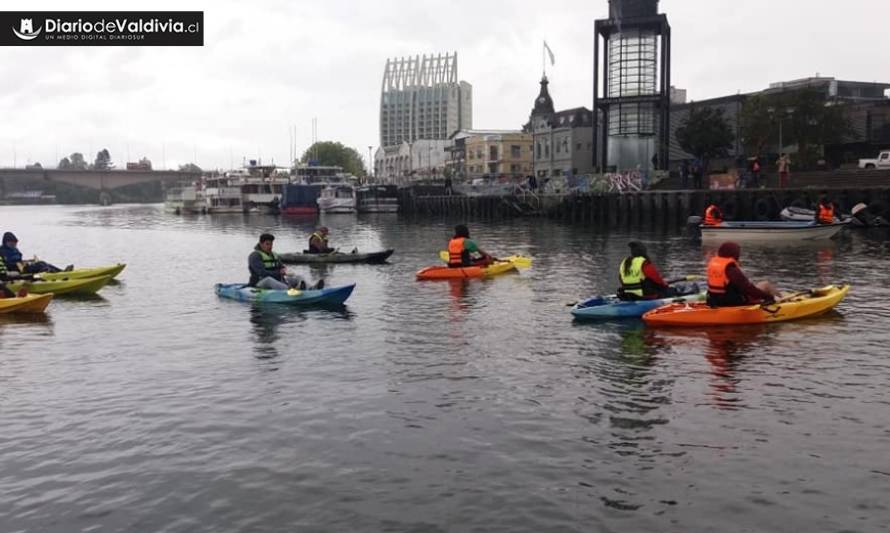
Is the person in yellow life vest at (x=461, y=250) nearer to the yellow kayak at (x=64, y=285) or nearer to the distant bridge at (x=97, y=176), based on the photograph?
the yellow kayak at (x=64, y=285)

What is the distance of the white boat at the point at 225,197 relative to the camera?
107m

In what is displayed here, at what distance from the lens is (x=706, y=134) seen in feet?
253

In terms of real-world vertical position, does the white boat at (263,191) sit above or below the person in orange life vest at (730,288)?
above

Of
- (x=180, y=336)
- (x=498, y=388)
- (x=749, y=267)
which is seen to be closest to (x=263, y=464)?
(x=498, y=388)

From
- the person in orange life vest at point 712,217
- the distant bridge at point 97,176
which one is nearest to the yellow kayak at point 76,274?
the person in orange life vest at point 712,217

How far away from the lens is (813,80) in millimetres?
94312

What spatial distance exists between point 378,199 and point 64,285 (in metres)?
79.9

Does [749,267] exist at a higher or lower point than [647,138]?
lower

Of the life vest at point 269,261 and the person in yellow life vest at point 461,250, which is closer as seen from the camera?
the life vest at point 269,261

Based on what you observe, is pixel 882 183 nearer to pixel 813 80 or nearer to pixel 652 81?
pixel 652 81

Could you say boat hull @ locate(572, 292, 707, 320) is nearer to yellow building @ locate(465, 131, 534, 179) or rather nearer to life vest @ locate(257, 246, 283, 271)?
life vest @ locate(257, 246, 283, 271)

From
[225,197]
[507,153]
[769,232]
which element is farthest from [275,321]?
[507,153]

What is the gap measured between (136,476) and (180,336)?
9359mm

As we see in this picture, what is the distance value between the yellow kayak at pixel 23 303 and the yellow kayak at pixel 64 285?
9.55ft
